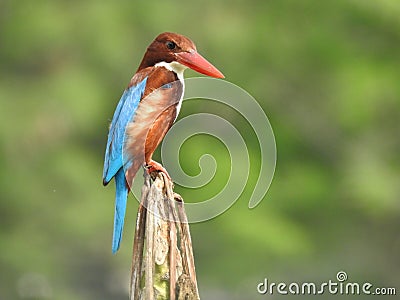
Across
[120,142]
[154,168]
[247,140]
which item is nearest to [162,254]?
[154,168]

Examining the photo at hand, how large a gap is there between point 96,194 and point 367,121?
2170mm

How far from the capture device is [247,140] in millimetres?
7941

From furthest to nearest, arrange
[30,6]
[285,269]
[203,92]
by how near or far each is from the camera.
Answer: [30,6] → [285,269] → [203,92]

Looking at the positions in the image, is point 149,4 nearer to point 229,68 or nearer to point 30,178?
point 229,68

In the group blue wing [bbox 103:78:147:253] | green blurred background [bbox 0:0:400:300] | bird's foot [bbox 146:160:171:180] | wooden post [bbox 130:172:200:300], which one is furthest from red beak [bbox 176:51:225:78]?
green blurred background [bbox 0:0:400:300]

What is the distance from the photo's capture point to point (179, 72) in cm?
335

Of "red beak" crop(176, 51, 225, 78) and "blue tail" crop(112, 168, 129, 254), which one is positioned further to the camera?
"red beak" crop(176, 51, 225, 78)

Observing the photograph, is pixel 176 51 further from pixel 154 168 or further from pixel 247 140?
Result: pixel 247 140

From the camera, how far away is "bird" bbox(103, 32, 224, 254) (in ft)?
10.3

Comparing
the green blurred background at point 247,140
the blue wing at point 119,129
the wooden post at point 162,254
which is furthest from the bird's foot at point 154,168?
the green blurred background at point 247,140

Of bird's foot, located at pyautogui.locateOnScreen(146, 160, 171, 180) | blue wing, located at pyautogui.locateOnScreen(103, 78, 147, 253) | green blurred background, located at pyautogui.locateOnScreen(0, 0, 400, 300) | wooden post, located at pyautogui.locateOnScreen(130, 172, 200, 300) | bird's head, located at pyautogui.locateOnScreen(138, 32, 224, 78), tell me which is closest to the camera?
wooden post, located at pyautogui.locateOnScreen(130, 172, 200, 300)

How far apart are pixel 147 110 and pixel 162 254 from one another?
2.63 feet

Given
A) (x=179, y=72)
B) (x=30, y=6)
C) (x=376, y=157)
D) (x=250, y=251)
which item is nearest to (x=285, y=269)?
(x=250, y=251)

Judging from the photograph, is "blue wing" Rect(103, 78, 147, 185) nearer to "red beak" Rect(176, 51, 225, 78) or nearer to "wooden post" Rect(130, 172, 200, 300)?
"red beak" Rect(176, 51, 225, 78)
